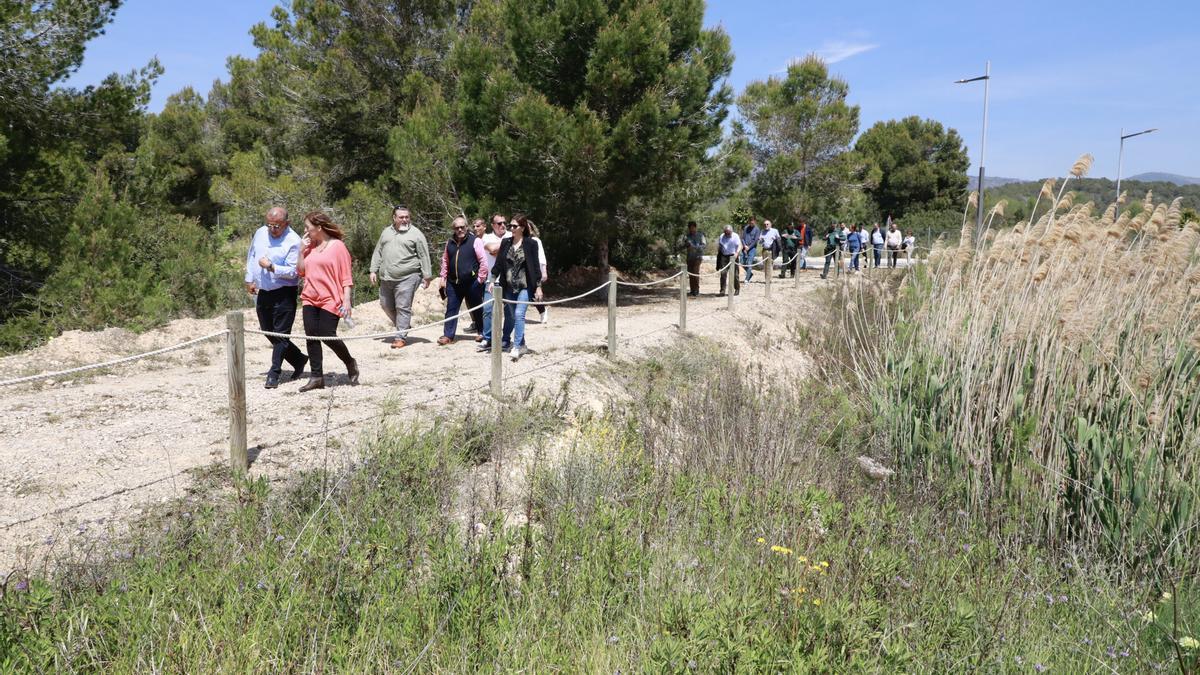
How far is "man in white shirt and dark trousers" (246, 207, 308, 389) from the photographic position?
23.8 ft

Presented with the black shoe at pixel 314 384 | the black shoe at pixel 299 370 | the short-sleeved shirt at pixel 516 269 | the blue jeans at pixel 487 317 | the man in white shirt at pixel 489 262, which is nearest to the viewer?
the black shoe at pixel 314 384

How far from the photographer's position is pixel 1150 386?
4.77 m

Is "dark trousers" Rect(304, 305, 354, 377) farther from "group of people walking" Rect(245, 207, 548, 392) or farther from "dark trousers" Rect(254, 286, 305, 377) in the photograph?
"dark trousers" Rect(254, 286, 305, 377)

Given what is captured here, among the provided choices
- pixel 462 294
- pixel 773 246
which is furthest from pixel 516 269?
pixel 773 246

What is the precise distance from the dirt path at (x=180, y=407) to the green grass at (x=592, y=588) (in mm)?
682

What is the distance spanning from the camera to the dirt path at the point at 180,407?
466 centimetres

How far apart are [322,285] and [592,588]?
4.74m

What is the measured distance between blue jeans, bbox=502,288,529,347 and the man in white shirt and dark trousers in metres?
2.32

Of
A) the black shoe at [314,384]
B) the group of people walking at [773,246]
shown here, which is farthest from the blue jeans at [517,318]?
the group of people walking at [773,246]

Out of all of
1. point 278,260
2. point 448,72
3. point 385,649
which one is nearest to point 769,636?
point 385,649

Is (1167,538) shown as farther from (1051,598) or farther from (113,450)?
(113,450)

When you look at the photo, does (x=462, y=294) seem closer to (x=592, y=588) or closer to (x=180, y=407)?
(x=180, y=407)

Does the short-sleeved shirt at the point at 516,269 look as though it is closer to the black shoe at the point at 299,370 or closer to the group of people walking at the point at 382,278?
the group of people walking at the point at 382,278

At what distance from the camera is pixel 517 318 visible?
9180mm
